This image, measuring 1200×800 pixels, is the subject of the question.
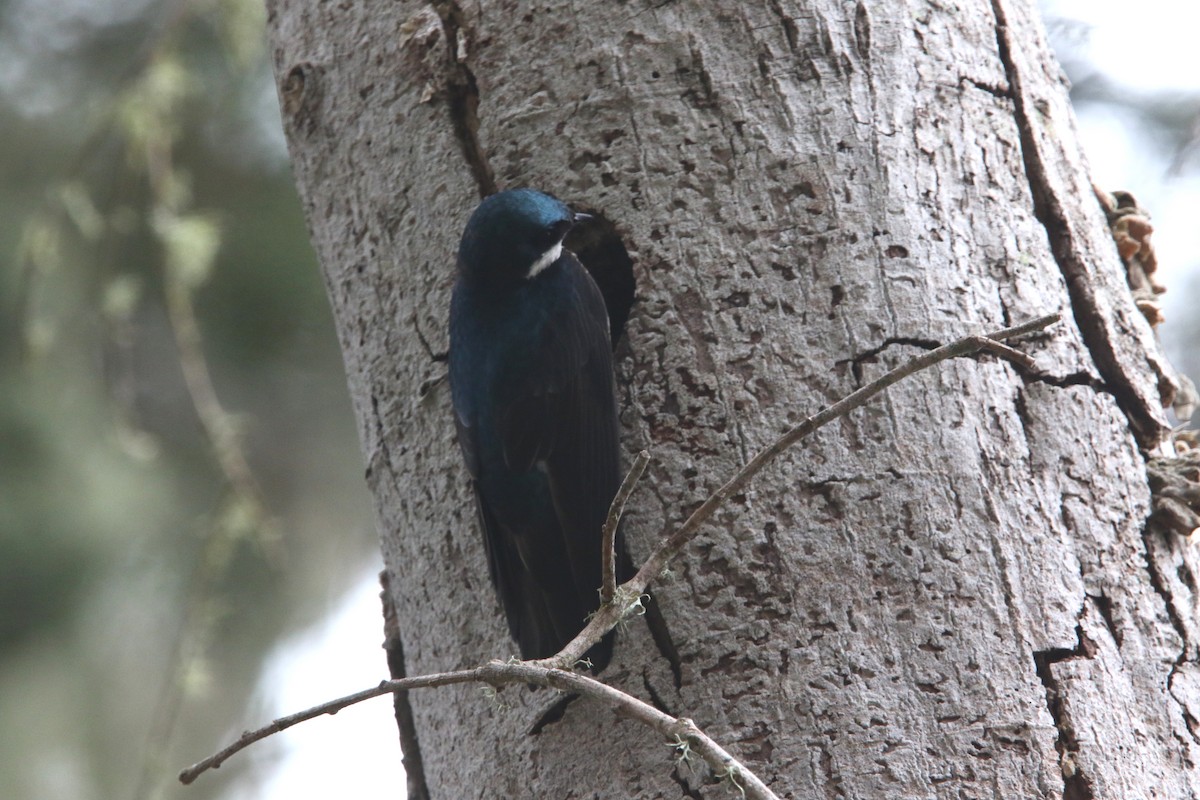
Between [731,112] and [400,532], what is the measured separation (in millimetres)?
922

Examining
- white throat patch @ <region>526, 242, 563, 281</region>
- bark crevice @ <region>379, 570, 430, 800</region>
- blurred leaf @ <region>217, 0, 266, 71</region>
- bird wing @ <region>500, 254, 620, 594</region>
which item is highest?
blurred leaf @ <region>217, 0, 266, 71</region>

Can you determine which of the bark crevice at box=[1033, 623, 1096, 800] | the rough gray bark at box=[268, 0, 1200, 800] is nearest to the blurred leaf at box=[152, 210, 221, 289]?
the rough gray bark at box=[268, 0, 1200, 800]

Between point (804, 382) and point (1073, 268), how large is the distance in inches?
22.3

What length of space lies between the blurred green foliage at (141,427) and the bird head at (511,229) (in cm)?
230

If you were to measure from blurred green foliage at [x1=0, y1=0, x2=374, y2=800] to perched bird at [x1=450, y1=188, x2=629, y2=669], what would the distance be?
2.29 m

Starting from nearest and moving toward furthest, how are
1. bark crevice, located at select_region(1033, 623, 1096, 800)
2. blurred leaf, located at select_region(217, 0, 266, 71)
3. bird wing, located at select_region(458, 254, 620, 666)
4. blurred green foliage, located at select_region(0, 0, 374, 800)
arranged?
1. bark crevice, located at select_region(1033, 623, 1096, 800)
2. bird wing, located at select_region(458, 254, 620, 666)
3. blurred leaf, located at select_region(217, 0, 266, 71)
4. blurred green foliage, located at select_region(0, 0, 374, 800)

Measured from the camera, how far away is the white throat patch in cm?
218

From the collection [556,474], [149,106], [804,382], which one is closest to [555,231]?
[556,474]

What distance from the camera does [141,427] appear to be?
4070 mm

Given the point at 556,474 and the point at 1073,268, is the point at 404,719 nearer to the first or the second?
the point at 556,474

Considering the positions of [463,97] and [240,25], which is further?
[240,25]

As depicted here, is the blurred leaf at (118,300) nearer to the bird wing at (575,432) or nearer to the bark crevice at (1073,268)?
the bird wing at (575,432)

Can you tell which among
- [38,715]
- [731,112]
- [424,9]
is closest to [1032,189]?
[731,112]

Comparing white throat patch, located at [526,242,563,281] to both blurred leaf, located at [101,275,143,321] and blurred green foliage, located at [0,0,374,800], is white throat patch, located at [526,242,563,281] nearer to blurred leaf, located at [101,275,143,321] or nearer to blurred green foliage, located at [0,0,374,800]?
blurred leaf, located at [101,275,143,321]
